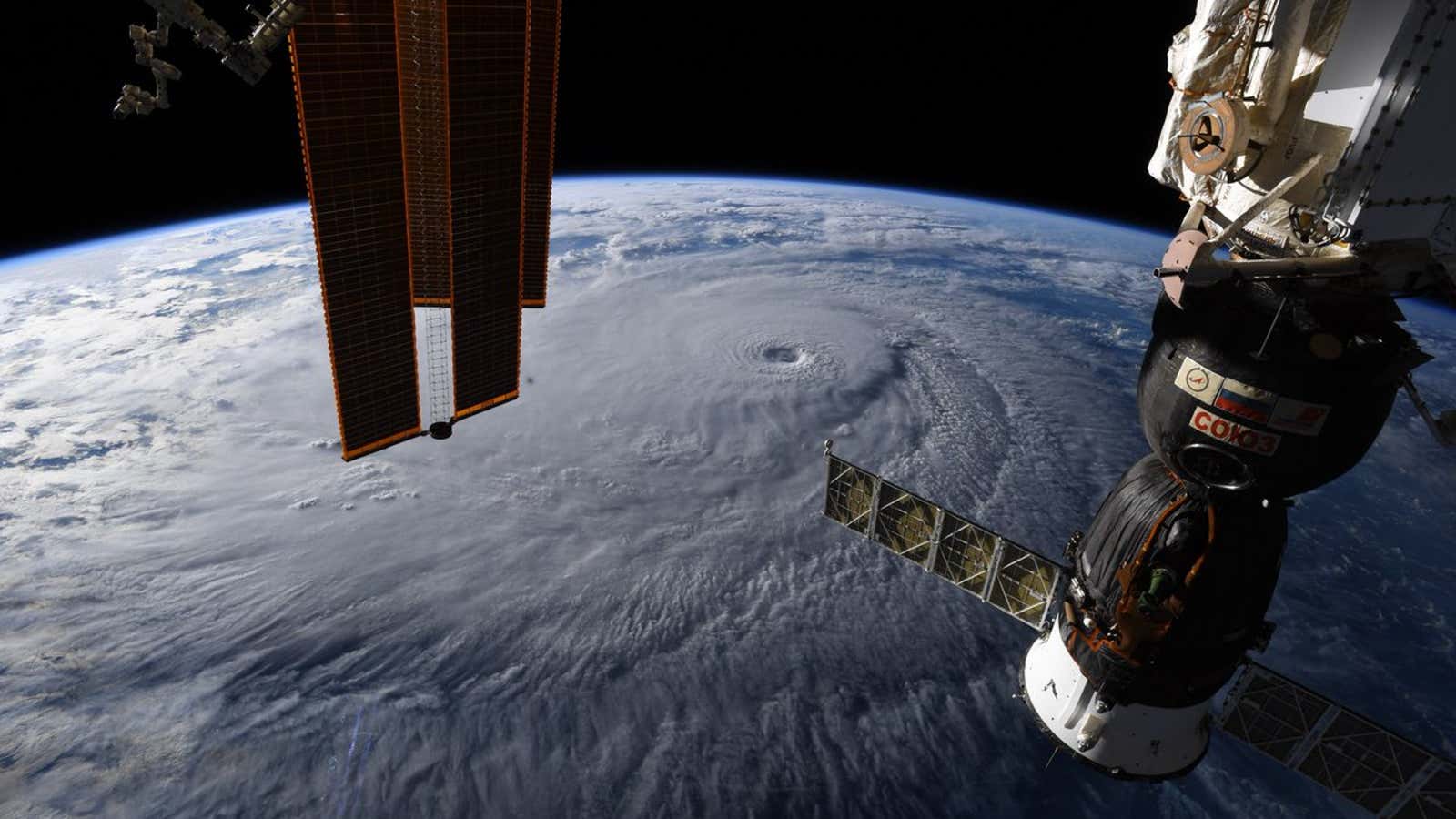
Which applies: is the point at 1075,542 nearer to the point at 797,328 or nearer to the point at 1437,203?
the point at 1437,203

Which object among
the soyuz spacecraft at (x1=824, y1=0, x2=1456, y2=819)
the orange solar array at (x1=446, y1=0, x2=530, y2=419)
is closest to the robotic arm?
the orange solar array at (x1=446, y1=0, x2=530, y2=419)

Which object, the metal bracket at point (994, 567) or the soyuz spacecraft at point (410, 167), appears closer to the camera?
the soyuz spacecraft at point (410, 167)

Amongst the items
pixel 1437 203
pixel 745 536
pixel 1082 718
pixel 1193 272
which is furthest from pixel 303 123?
pixel 745 536

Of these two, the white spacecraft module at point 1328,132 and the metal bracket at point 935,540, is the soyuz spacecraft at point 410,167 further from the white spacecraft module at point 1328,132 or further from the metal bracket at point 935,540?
the white spacecraft module at point 1328,132

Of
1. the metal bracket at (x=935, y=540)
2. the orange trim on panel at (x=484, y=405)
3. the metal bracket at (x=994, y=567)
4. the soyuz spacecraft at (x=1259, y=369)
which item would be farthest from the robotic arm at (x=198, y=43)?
the metal bracket at (x=994, y=567)

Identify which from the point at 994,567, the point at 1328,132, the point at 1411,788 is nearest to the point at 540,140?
the point at 1328,132

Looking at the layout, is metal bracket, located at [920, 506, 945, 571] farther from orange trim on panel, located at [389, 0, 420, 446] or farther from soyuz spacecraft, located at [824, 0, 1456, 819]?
orange trim on panel, located at [389, 0, 420, 446]
